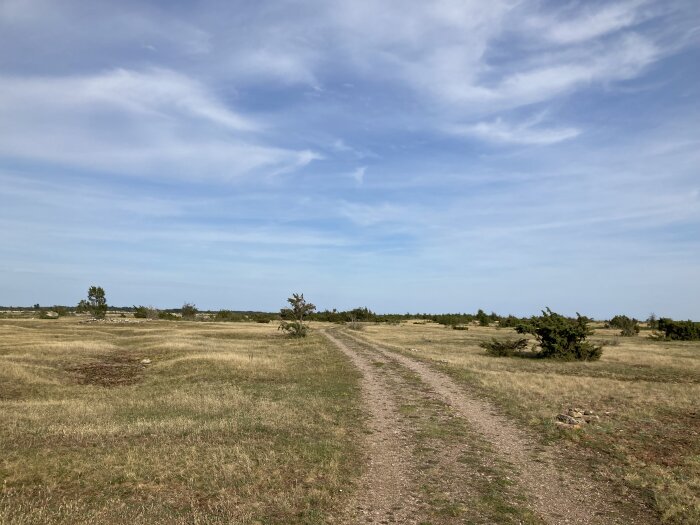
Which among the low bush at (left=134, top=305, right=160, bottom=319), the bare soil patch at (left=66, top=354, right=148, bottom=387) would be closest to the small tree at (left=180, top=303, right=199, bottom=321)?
the low bush at (left=134, top=305, right=160, bottom=319)

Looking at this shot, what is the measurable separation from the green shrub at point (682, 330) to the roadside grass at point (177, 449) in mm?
52226

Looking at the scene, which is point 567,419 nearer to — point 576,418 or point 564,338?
point 576,418

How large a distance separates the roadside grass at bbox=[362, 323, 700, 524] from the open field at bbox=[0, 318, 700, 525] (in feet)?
0.27

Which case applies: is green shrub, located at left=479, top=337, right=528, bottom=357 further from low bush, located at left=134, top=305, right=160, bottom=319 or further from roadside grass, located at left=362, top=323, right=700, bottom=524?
low bush, located at left=134, top=305, right=160, bottom=319

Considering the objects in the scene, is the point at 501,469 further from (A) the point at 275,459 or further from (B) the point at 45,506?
(B) the point at 45,506

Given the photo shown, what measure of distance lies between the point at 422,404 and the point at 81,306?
104 m

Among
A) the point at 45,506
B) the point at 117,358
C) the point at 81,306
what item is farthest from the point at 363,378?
the point at 81,306

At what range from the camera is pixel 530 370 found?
29.0 m

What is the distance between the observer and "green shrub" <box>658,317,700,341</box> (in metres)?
57.7

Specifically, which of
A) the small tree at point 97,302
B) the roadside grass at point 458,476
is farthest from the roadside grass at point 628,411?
the small tree at point 97,302

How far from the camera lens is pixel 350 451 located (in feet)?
38.9

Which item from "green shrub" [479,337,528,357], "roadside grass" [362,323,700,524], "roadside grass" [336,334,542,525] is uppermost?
"green shrub" [479,337,528,357]

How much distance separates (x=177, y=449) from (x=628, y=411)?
15.1 metres

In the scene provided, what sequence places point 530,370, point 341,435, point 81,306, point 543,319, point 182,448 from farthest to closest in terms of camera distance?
point 81,306
point 543,319
point 530,370
point 341,435
point 182,448
